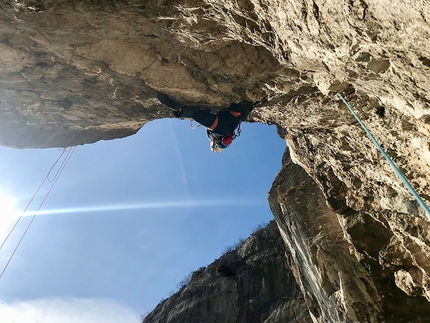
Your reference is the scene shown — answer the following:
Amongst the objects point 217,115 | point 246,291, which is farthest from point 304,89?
point 246,291

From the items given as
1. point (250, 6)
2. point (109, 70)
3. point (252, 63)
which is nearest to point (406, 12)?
point (250, 6)

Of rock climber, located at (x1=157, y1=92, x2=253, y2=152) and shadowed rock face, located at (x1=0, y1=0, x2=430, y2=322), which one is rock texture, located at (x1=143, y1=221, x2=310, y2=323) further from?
rock climber, located at (x1=157, y1=92, x2=253, y2=152)

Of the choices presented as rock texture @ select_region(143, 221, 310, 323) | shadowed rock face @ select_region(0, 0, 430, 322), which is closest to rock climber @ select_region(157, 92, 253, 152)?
shadowed rock face @ select_region(0, 0, 430, 322)

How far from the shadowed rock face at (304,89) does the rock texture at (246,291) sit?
7.77 meters

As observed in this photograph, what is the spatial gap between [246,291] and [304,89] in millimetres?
15307

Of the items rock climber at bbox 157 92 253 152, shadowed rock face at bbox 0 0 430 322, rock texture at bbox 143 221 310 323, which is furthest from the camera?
rock texture at bbox 143 221 310 323

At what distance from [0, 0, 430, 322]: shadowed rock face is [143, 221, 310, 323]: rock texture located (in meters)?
7.77

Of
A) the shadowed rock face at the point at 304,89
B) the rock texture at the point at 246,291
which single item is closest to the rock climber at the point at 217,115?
the shadowed rock face at the point at 304,89

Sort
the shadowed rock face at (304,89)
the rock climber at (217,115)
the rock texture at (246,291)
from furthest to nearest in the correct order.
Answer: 1. the rock texture at (246,291)
2. the rock climber at (217,115)
3. the shadowed rock face at (304,89)

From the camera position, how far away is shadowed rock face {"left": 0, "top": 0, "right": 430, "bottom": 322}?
120 inches

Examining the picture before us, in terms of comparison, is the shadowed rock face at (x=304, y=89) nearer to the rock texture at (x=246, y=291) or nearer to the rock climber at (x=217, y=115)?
the rock climber at (x=217, y=115)

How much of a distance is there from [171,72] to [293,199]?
5.23 meters

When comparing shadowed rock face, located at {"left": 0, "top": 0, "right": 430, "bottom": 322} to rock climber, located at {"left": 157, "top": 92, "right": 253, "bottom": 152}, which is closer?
shadowed rock face, located at {"left": 0, "top": 0, "right": 430, "bottom": 322}

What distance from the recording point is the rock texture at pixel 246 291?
53.1 ft
